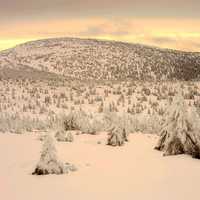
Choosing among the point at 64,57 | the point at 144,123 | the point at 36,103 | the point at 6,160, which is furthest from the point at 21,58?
the point at 6,160

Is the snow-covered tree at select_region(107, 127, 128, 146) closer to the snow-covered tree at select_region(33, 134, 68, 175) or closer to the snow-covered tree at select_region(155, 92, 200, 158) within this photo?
the snow-covered tree at select_region(155, 92, 200, 158)

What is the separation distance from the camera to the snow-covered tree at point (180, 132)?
383 inches

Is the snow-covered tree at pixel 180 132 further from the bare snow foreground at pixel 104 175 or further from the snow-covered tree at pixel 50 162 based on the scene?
the snow-covered tree at pixel 50 162

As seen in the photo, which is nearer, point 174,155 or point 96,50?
point 174,155

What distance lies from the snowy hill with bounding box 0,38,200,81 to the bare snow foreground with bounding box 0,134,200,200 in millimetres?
35094

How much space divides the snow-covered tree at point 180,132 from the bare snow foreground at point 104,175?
0.74ft

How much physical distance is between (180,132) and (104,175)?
227 cm

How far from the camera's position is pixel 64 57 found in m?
61.5

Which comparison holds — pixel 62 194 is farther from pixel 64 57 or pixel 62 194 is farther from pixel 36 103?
pixel 64 57

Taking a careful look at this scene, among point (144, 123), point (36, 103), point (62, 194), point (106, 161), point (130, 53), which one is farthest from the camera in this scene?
point (130, 53)

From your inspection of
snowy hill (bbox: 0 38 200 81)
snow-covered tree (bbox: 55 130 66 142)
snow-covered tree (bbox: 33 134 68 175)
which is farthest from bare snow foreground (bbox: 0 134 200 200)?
snowy hill (bbox: 0 38 200 81)

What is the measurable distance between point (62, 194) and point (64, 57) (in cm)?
5478

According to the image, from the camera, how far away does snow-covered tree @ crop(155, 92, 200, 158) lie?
9719mm

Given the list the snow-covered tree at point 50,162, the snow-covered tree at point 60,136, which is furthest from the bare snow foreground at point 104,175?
the snow-covered tree at point 60,136
